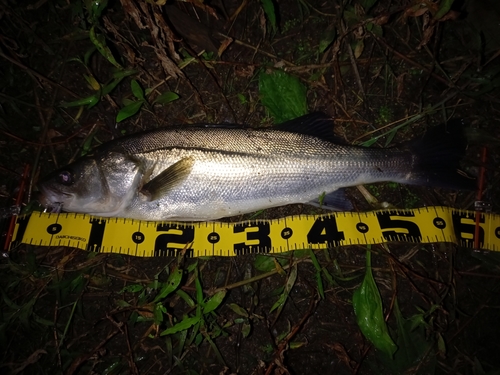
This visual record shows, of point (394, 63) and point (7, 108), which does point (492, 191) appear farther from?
point (7, 108)

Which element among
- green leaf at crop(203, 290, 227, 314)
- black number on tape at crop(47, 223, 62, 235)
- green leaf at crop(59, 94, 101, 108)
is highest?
green leaf at crop(59, 94, 101, 108)

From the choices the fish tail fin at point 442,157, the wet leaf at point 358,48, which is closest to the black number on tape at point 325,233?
the fish tail fin at point 442,157

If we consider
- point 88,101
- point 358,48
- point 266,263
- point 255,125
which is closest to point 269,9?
point 358,48

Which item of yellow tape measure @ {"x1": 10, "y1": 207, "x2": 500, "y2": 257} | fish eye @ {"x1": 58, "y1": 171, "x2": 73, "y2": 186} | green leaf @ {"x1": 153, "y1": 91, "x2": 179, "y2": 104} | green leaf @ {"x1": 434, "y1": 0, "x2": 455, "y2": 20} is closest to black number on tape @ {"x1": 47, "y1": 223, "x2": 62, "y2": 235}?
yellow tape measure @ {"x1": 10, "y1": 207, "x2": 500, "y2": 257}

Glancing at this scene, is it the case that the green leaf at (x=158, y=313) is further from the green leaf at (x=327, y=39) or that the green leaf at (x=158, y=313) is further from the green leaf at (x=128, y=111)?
the green leaf at (x=327, y=39)

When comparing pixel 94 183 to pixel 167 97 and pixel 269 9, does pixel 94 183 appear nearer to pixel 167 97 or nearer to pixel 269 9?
pixel 167 97

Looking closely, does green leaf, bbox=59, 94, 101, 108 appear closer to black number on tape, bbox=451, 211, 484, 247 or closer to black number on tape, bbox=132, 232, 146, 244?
black number on tape, bbox=132, 232, 146, 244
